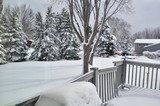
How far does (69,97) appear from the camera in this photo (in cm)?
156

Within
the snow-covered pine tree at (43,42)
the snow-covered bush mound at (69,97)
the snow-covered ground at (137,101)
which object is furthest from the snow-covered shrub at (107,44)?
the snow-covered bush mound at (69,97)

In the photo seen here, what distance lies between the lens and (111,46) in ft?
54.2

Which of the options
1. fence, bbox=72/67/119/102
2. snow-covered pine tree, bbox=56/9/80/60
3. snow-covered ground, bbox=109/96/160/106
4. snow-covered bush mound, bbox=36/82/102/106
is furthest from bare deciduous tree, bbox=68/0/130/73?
snow-covered pine tree, bbox=56/9/80/60

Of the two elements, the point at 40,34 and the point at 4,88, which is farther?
the point at 40,34

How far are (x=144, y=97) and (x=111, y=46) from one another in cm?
1369

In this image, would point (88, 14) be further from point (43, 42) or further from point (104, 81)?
point (43, 42)

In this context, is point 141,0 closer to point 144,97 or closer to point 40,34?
point 144,97

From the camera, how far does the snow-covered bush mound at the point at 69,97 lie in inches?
59.3

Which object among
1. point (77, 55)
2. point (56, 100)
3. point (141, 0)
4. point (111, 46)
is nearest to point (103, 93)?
point (56, 100)

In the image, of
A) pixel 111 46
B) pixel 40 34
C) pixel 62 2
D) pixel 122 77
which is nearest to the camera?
pixel 122 77

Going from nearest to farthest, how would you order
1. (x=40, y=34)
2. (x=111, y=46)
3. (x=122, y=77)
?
1. (x=122, y=77)
2. (x=40, y=34)
3. (x=111, y=46)

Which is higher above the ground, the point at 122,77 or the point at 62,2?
the point at 62,2

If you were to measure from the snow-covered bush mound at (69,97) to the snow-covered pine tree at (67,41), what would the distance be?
1109 centimetres

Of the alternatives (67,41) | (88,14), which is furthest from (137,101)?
(67,41)
